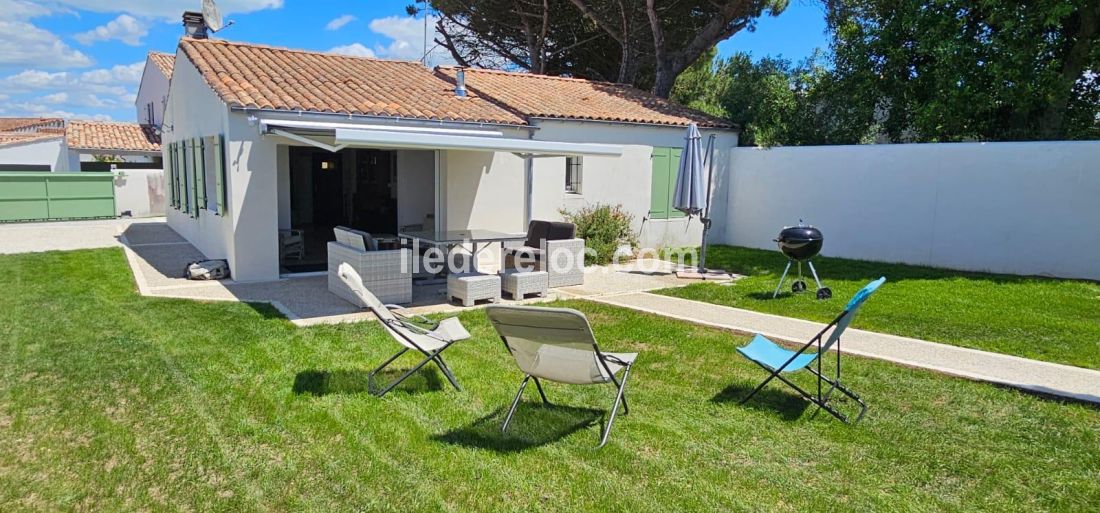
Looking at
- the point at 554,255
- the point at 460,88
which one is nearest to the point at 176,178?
the point at 460,88

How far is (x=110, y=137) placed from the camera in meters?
37.6

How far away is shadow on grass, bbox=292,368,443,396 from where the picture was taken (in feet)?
24.3

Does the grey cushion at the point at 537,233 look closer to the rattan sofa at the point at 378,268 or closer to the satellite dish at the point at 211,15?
the rattan sofa at the point at 378,268

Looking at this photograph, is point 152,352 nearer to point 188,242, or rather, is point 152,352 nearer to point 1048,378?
point 1048,378

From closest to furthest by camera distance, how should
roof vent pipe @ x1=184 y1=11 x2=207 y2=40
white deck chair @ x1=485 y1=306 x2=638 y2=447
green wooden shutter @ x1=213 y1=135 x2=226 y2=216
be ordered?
white deck chair @ x1=485 y1=306 x2=638 y2=447
green wooden shutter @ x1=213 y1=135 x2=226 y2=216
roof vent pipe @ x1=184 y1=11 x2=207 y2=40

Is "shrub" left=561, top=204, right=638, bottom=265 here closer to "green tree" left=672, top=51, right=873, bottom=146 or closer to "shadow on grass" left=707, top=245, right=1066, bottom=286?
"shadow on grass" left=707, top=245, right=1066, bottom=286

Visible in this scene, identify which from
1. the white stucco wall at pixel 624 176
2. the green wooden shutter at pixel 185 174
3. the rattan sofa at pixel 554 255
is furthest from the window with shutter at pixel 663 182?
the green wooden shutter at pixel 185 174

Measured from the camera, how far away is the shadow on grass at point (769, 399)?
704 cm

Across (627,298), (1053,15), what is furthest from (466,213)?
(1053,15)

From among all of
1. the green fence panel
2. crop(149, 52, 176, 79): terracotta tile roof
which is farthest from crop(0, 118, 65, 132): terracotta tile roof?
the green fence panel

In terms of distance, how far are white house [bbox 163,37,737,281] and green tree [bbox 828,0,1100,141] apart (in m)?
4.61

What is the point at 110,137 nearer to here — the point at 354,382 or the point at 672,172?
the point at 672,172

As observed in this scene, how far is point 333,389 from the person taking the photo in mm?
7426

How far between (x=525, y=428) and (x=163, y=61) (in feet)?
131
